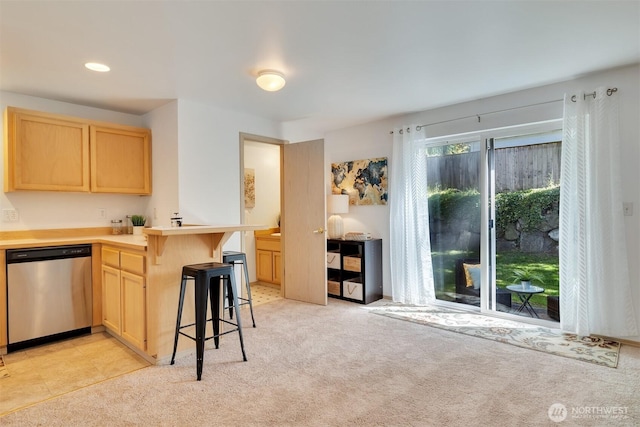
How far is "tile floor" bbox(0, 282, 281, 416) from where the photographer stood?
2254 mm

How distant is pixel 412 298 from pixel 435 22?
3.03 meters

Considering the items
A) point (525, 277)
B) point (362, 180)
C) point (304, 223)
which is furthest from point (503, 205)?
point (304, 223)

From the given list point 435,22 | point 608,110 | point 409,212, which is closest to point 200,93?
point 435,22

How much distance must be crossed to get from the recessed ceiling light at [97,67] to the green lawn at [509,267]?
150 inches

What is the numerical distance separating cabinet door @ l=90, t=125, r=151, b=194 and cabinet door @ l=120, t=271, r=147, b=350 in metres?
1.24

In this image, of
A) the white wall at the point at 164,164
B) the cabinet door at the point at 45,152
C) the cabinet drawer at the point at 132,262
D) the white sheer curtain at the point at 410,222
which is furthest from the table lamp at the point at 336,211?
the cabinet door at the point at 45,152

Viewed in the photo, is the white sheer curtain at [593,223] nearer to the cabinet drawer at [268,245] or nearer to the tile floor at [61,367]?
the cabinet drawer at [268,245]

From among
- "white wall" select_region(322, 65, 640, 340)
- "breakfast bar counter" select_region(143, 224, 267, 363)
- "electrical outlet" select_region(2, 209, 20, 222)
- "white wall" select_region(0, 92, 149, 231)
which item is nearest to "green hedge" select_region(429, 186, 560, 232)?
"white wall" select_region(322, 65, 640, 340)

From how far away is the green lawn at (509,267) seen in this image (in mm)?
3486

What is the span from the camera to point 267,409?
2.04 m

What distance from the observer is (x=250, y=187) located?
5.52 m

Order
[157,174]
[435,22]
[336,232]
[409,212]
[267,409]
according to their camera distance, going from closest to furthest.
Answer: [267,409], [435,22], [157,174], [409,212], [336,232]

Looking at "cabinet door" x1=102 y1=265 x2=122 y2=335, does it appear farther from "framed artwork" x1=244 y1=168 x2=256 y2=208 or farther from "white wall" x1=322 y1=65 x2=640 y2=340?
"white wall" x1=322 y1=65 x2=640 y2=340

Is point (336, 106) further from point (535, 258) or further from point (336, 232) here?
point (535, 258)
